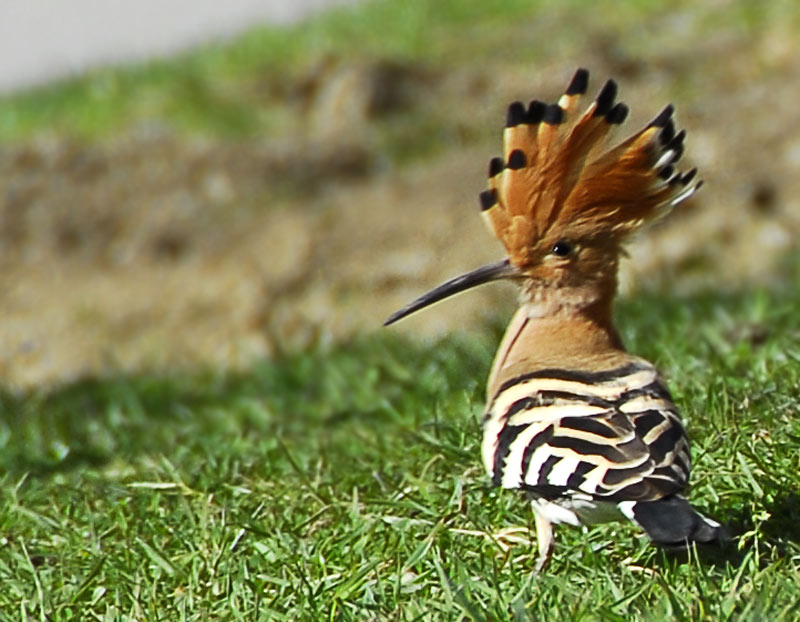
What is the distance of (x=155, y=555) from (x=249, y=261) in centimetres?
470

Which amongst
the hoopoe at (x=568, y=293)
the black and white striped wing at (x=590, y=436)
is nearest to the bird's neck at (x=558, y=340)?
the hoopoe at (x=568, y=293)

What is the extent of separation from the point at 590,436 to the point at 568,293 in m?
0.61

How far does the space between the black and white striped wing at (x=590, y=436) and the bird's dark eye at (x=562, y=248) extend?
0.33m

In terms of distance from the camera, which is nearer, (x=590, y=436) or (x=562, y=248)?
(x=590, y=436)

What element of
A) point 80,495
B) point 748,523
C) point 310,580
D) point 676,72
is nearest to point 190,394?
point 80,495

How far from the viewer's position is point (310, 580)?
3.36m

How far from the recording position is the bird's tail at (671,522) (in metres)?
2.77

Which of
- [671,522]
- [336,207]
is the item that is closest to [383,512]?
[671,522]

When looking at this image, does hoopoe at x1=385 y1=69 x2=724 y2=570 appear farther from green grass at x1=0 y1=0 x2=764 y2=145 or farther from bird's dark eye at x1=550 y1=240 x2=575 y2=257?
green grass at x1=0 y1=0 x2=764 y2=145

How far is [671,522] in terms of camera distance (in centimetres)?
280

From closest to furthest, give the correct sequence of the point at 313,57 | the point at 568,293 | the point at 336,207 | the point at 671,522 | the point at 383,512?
the point at 671,522
the point at 568,293
the point at 383,512
the point at 336,207
the point at 313,57

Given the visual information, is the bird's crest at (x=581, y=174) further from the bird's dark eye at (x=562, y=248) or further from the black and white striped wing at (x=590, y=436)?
the black and white striped wing at (x=590, y=436)

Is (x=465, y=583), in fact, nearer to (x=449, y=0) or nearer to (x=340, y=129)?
(x=340, y=129)

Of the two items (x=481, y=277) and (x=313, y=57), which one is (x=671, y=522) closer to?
(x=481, y=277)
